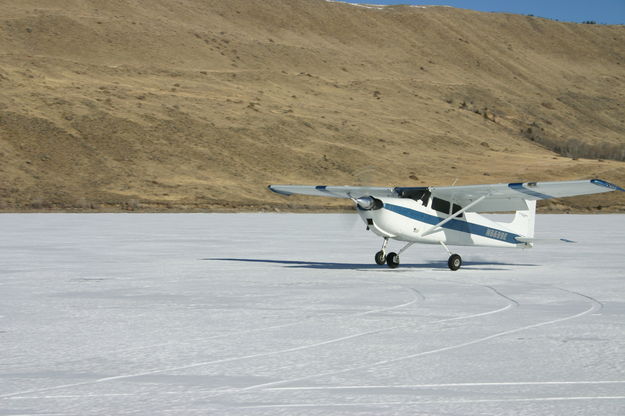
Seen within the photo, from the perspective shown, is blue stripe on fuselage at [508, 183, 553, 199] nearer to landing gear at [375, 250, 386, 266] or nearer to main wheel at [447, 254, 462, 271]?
main wheel at [447, 254, 462, 271]

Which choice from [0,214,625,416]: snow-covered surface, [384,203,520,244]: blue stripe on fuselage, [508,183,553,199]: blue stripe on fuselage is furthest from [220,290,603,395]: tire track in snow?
[384,203,520,244]: blue stripe on fuselage

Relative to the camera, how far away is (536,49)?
453 ft

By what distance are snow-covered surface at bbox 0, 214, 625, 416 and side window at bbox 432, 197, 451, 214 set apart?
1435 millimetres

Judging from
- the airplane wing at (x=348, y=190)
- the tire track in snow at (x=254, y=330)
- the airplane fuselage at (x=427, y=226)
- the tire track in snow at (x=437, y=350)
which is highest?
the airplane wing at (x=348, y=190)

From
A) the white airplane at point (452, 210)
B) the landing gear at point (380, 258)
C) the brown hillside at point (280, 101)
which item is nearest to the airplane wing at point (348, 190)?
the white airplane at point (452, 210)

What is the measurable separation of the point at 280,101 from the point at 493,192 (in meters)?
72.6

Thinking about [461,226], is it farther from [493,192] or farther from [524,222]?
[524,222]

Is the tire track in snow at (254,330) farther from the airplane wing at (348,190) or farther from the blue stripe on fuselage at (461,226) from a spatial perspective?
the airplane wing at (348,190)

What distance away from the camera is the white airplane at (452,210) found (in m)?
20.3

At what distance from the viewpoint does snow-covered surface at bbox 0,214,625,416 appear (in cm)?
742

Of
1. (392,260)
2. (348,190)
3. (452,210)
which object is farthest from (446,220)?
(348,190)

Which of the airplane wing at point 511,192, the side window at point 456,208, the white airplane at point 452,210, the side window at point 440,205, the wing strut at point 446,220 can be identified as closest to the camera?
the airplane wing at point 511,192

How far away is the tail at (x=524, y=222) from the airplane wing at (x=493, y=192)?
15 cm

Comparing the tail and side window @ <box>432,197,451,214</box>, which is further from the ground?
side window @ <box>432,197,451,214</box>
